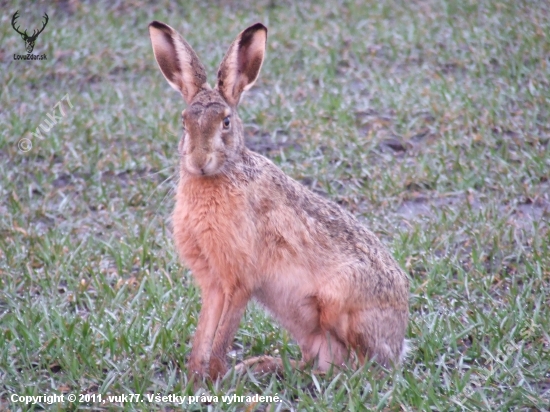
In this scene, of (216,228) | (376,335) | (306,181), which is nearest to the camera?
(216,228)

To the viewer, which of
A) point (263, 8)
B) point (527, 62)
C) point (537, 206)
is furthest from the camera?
point (263, 8)

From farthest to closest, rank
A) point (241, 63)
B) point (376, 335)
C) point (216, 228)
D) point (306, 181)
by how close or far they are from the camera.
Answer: point (306, 181)
point (241, 63)
point (376, 335)
point (216, 228)

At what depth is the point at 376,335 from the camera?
154 inches

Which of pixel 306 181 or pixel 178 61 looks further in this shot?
pixel 306 181

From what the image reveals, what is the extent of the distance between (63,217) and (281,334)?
2.39 meters

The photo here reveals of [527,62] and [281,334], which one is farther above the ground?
[527,62]

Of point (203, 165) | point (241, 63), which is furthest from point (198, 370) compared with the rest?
point (241, 63)

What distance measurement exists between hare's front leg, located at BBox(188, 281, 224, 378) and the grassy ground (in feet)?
0.37

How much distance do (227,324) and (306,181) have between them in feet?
9.29

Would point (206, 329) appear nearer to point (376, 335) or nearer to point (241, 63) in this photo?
point (376, 335)

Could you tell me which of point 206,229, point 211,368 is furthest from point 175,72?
point 211,368

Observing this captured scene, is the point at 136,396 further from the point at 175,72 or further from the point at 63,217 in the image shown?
the point at 63,217

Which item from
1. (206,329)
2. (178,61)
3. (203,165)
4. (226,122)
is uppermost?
(178,61)

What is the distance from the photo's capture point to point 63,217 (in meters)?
6.09
